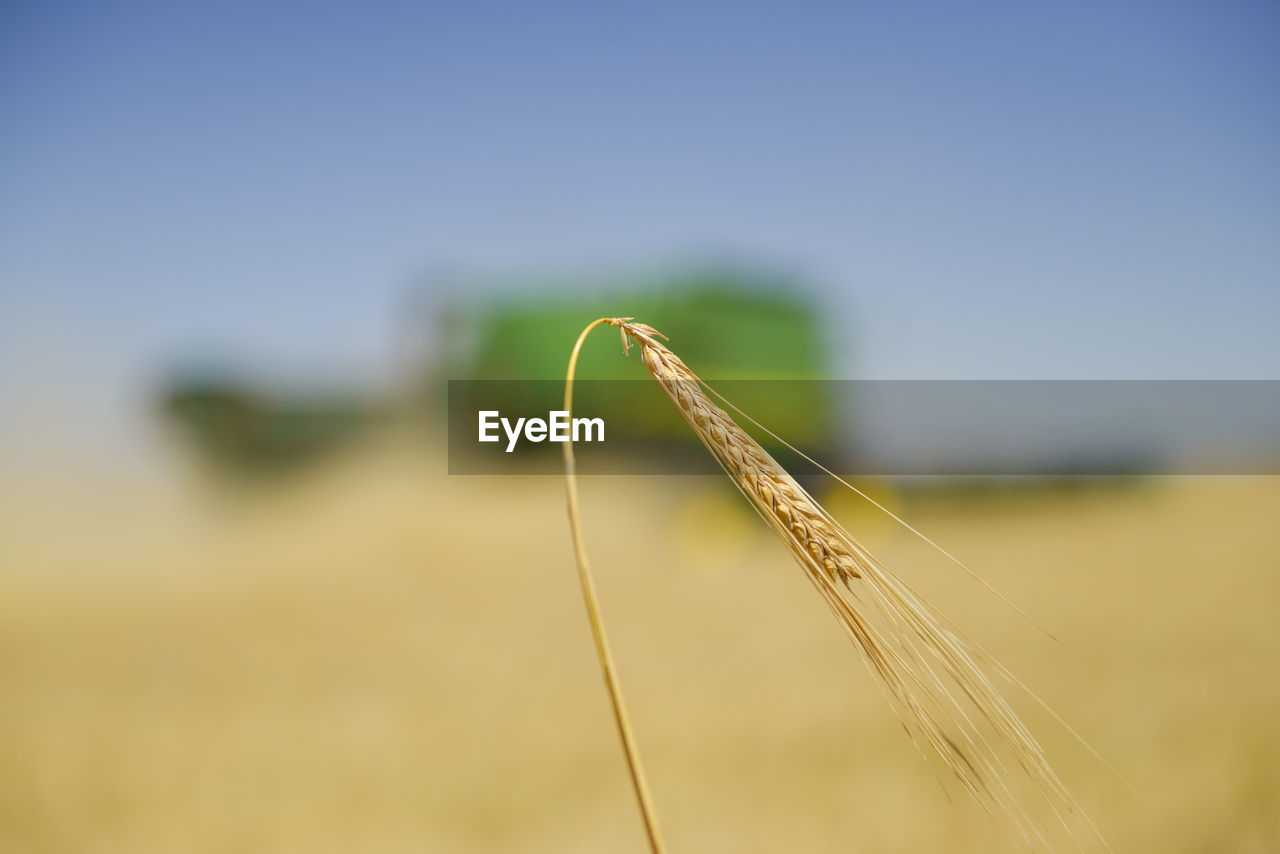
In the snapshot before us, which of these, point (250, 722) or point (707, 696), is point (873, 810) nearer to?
point (707, 696)

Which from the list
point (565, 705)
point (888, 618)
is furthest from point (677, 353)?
point (888, 618)

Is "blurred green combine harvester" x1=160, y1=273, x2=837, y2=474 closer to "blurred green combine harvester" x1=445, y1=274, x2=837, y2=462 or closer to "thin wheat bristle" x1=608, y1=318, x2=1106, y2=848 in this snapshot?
"blurred green combine harvester" x1=445, y1=274, x2=837, y2=462

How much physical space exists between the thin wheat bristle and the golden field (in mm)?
502

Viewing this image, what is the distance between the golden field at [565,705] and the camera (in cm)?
304

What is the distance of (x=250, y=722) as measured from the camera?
383 cm

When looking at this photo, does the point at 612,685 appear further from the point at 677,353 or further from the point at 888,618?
the point at 677,353

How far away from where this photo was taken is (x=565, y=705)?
4.05 m

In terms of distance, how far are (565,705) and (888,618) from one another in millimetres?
3644

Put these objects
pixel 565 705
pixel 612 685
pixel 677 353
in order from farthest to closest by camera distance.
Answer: pixel 677 353 < pixel 565 705 < pixel 612 685

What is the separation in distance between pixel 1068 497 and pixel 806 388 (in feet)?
18.1

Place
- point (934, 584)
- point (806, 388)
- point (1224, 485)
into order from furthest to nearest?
point (1224, 485) < point (806, 388) < point (934, 584)

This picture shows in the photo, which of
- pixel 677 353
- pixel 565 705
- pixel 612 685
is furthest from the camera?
pixel 677 353

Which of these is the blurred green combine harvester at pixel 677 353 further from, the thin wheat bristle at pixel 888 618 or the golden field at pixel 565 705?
the thin wheat bristle at pixel 888 618

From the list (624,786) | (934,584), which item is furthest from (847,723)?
(934,584)
